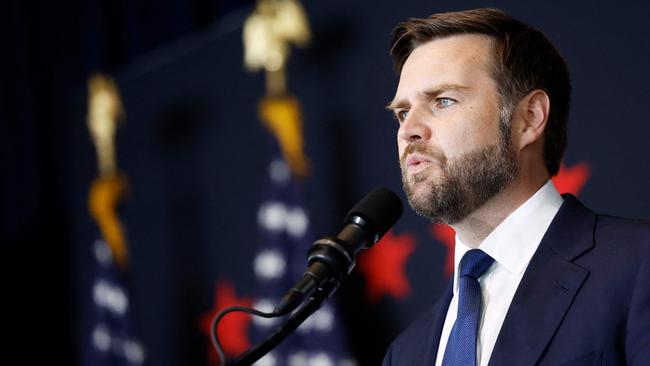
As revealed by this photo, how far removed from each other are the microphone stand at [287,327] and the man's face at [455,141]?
1.04 feet

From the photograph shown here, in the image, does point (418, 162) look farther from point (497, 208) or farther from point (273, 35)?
point (273, 35)

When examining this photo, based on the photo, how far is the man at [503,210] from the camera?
4.16 feet

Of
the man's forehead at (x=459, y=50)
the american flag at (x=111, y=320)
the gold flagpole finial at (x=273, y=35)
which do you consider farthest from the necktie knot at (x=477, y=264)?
the american flag at (x=111, y=320)

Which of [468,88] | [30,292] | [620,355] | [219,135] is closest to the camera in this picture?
[620,355]

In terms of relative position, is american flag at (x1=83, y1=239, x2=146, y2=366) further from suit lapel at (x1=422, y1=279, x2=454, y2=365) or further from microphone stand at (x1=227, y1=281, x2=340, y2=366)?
microphone stand at (x1=227, y1=281, x2=340, y2=366)

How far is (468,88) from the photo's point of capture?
1526 mm

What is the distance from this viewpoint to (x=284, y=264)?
2.86 metres

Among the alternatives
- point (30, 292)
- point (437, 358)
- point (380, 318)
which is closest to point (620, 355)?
point (437, 358)

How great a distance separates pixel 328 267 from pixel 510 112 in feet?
1.67

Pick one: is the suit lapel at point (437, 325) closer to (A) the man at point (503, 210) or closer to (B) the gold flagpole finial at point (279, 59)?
(A) the man at point (503, 210)

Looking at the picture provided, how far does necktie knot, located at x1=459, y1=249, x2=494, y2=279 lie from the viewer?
1.48m

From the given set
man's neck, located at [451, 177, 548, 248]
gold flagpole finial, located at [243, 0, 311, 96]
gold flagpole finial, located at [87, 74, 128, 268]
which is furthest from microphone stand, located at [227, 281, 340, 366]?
gold flagpole finial, located at [87, 74, 128, 268]

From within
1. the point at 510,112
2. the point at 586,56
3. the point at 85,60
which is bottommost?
the point at 510,112

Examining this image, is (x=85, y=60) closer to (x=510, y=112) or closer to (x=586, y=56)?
(x=586, y=56)
